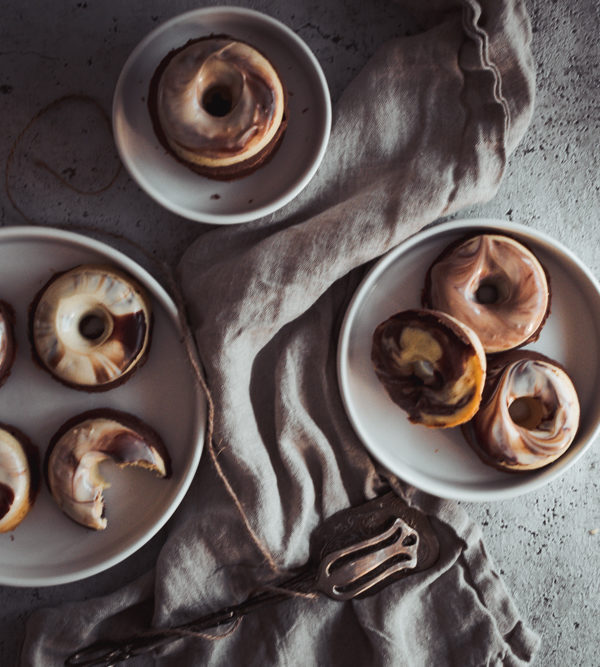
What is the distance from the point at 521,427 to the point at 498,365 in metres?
0.13

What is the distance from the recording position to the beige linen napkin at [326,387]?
1168 millimetres

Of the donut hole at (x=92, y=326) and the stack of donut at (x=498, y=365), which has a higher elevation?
the donut hole at (x=92, y=326)

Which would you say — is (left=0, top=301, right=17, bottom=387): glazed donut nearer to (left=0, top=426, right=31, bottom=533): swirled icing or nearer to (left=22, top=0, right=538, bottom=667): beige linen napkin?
(left=0, top=426, right=31, bottom=533): swirled icing

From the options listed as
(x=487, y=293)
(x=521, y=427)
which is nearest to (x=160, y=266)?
(x=487, y=293)

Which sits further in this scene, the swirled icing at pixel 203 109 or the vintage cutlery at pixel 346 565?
the vintage cutlery at pixel 346 565

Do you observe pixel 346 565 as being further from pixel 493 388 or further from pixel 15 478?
pixel 15 478

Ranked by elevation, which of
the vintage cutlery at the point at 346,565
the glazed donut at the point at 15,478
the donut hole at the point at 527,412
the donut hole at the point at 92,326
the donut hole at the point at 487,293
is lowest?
the vintage cutlery at the point at 346,565

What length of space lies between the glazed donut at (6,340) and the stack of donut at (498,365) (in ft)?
2.32

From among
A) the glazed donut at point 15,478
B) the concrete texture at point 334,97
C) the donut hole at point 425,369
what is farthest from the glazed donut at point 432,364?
the glazed donut at point 15,478

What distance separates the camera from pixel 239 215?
115 centimetres

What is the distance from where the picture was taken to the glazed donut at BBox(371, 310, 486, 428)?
43.6 inches

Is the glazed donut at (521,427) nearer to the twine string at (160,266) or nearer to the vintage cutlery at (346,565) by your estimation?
the vintage cutlery at (346,565)

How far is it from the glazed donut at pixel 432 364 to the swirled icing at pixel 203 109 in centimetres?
44

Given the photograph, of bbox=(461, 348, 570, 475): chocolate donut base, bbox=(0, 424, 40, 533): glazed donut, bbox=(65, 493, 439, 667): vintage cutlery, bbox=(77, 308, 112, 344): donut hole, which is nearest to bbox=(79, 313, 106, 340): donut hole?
bbox=(77, 308, 112, 344): donut hole
